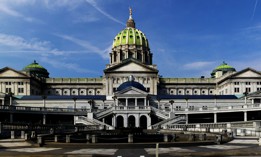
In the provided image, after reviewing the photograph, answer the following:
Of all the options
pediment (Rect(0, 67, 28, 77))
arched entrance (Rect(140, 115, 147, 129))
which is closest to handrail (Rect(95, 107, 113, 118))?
arched entrance (Rect(140, 115, 147, 129))

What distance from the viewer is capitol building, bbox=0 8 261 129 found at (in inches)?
4345

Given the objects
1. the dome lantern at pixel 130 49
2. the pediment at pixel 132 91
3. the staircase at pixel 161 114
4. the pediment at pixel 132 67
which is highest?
the dome lantern at pixel 130 49

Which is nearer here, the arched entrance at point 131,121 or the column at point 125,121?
the column at point 125,121

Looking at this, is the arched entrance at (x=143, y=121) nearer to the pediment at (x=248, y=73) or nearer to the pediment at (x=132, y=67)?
the pediment at (x=132, y=67)

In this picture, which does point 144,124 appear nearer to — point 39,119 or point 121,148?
point 39,119

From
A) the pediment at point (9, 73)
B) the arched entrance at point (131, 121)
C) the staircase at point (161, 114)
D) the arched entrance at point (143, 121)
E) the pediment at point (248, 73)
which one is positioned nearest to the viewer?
the staircase at point (161, 114)

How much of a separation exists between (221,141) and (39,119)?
79876 mm

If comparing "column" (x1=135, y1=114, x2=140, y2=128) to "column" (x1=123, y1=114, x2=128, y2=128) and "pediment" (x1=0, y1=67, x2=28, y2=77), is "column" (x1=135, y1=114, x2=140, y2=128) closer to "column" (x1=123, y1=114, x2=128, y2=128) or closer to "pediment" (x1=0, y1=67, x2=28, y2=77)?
"column" (x1=123, y1=114, x2=128, y2=128)

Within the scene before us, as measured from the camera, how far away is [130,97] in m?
127

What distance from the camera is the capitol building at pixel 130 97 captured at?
362 feet

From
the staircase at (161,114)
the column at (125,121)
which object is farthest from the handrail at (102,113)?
the staircase at (161,114)

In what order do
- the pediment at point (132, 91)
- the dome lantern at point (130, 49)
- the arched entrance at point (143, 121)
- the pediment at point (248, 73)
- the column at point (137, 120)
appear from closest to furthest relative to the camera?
the column at point (137, 120)
the arched entrance at point (143, 121)
the pediment at point (132, 91)
the pediment at point (248, 73)
the dome lantern at point (130, 49)

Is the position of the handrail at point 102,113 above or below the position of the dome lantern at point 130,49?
below

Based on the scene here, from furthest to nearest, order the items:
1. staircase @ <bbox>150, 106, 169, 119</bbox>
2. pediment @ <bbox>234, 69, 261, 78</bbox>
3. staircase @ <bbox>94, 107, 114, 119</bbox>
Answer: pediment @ <bbox>234, 69, 261, 78</bbox> → staircase @ <bbox>94, 107, 114, 119</bbox> → staircase @ <bbox>150, 106, 169, 119</bbox>
